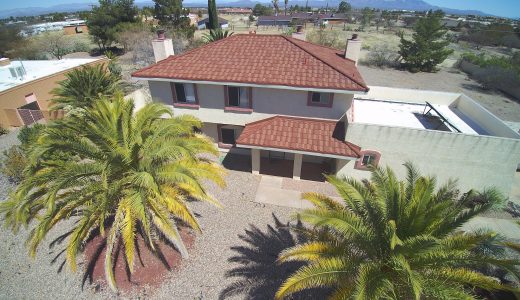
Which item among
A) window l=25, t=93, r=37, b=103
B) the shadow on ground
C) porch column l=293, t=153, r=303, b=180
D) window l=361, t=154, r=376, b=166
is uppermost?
window l=25, t=93, r=37, b=103

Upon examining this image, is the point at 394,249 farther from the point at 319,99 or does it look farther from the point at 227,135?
the point at 227,135

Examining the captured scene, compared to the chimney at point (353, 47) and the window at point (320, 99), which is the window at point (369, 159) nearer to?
the window at point (320, 99)

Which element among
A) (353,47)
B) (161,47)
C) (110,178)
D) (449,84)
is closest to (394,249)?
(110,178)

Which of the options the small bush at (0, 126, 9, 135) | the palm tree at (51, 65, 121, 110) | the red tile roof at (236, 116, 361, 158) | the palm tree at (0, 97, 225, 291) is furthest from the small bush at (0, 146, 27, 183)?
the red tile roof at (236, 116, 361, 158)

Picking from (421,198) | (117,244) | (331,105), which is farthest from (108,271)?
(331,105)

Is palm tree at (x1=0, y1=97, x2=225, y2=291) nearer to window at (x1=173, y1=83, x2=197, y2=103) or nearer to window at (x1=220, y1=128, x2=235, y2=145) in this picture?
window at (x1=173, y1=83, x2=197, y2=103)

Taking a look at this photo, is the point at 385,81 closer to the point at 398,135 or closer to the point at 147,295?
the point at 398,135
